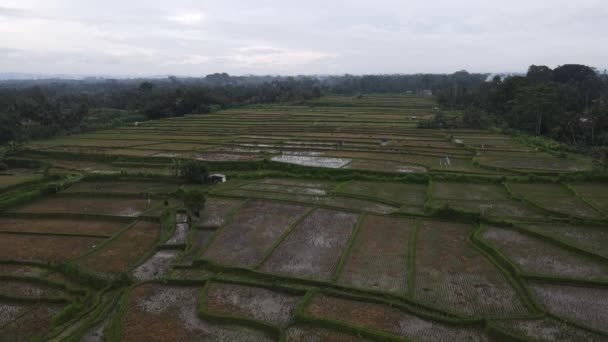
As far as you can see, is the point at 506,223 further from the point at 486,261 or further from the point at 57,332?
the point at 57,332

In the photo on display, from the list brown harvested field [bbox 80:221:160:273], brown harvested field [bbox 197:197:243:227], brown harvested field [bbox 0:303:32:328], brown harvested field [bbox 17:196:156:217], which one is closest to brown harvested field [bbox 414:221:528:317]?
brown harvested field [bbox 197:197:243:227]

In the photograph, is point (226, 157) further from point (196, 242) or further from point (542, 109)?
point (542, 109)

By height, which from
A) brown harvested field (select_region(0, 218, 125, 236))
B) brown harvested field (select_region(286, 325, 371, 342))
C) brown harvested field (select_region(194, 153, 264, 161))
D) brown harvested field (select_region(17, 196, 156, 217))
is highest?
brown harvested field (select_region(194, 153, 264, 161))

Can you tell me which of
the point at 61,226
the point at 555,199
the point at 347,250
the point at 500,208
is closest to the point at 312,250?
the point at 347,250

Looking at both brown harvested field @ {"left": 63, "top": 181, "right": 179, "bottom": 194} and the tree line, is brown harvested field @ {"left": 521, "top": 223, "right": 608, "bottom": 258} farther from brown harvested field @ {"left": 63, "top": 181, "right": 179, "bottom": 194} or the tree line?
the tree line

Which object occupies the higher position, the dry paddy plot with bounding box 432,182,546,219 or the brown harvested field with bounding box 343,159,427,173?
the brown harvested field with bounding box 343,159,427,173

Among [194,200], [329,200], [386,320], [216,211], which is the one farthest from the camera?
[329,200]
